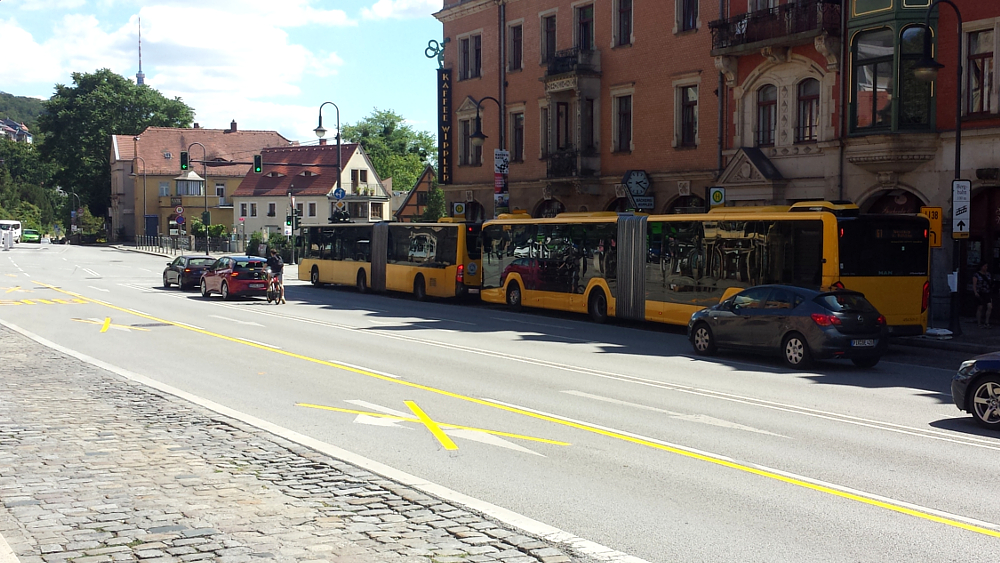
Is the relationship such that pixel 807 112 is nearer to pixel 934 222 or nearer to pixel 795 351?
pixel 934 222

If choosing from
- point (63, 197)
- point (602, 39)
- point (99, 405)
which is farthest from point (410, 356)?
point (63, 197)

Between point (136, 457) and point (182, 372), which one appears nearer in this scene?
point (136, 457)

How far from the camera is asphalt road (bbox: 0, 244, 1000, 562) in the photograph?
24.4 feet

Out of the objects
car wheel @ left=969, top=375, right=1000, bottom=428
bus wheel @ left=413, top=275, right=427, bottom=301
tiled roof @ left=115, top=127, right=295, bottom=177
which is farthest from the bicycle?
tiled roof @ left=115, top=127, right=295, bottom=177

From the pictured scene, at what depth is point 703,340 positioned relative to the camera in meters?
19.9

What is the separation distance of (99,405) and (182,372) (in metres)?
3.96

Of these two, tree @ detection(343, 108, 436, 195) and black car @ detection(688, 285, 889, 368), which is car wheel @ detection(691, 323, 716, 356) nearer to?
black car @ detection(688, 285, 889, 368)

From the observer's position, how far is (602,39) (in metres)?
39.2

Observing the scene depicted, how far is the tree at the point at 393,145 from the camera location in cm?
13262

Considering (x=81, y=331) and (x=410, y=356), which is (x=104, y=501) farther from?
(x=81, y=331)

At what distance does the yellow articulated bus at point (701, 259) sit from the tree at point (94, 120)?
9563 cm

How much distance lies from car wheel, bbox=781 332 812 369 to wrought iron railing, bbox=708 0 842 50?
14.4m

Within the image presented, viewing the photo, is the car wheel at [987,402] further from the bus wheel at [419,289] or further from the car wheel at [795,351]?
the bus wheel at [419,289]

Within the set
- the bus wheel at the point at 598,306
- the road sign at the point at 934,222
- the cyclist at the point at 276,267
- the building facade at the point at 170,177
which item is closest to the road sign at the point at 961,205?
the road sign at the point at 934,222
